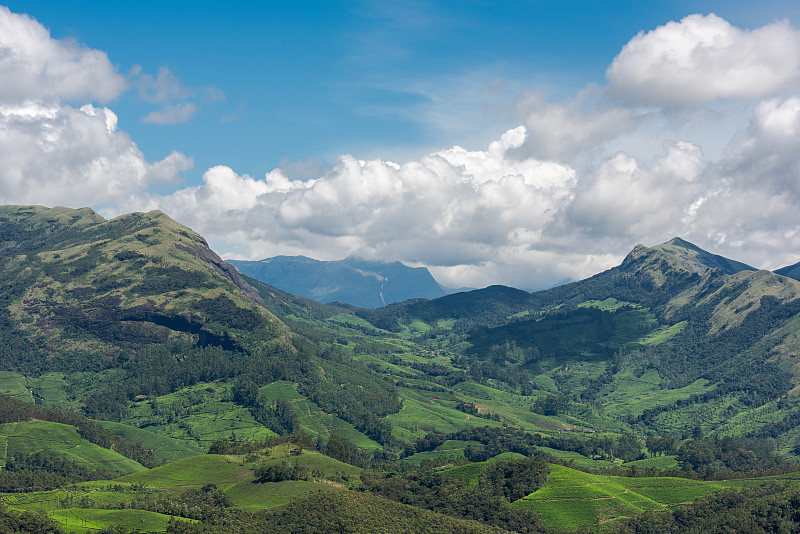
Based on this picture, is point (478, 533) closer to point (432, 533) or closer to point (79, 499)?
point (432, 533)

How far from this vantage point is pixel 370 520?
175875 mm

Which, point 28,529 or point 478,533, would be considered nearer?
point 28,529

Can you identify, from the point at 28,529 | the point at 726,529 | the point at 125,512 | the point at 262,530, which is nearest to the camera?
the point at 28,529

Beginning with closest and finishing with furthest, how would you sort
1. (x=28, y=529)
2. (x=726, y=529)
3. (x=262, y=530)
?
(x=28, y=529)
(x=262, y=530)
(x=726, y=529)

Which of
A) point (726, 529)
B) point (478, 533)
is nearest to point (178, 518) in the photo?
point (478, 533)

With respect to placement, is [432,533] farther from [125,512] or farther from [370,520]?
[125,512]

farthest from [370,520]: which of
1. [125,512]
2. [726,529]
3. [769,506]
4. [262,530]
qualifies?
[769,506]

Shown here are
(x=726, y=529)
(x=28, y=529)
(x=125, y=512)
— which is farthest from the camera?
(x=726, y=529)

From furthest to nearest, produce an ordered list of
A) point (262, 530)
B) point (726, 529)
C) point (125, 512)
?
1. point (726, 529)
2. point (125, 512)
3. point (262, 530)

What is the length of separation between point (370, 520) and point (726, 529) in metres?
103

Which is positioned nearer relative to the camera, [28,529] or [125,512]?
[28,529]

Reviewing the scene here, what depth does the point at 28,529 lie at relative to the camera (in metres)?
153

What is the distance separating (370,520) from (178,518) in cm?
5032

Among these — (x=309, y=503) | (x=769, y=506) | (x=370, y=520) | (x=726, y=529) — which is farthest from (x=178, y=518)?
(x=769, y=506)
